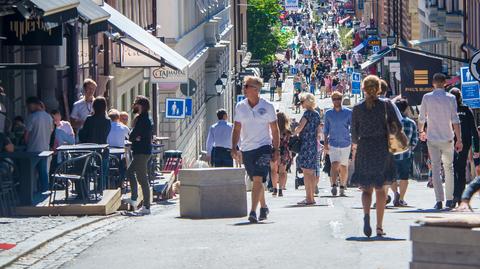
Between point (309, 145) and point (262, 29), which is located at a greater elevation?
point (262, 29)

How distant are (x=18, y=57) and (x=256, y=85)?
886 centimetres

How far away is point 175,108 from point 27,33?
16.9 m

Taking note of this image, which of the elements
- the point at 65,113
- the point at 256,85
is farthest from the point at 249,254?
the point at 65,113

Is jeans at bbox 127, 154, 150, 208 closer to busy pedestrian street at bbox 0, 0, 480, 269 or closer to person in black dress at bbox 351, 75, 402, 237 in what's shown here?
busy pedestrian street at bbox 0, 0, 480, 269

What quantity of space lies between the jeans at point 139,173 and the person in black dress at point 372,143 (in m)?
4.60

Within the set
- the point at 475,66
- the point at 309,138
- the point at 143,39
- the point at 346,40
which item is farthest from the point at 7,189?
the point at 346,40

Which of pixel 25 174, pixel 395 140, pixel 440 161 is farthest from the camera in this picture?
pixel 440 161

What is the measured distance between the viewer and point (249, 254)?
12359 mm

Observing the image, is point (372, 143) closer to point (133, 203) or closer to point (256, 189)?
point (256, 189)

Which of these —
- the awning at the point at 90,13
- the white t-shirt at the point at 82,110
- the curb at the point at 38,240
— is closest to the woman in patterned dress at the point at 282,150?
the white t-shirt at the point at 82,110

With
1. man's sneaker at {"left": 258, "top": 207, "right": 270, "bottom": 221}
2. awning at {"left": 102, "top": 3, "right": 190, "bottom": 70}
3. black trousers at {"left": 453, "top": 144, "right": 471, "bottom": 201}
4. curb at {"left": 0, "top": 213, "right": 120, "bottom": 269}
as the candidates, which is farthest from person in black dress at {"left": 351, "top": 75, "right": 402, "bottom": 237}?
awning at {"left": 102, "top": 3, "right": 190, "bottom": 70}

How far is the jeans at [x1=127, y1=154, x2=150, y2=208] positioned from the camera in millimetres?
17859

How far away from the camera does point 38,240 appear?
13500mm

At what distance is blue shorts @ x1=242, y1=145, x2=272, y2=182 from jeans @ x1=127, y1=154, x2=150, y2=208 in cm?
236
